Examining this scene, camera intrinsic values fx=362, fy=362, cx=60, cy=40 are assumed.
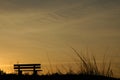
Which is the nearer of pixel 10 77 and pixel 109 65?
pixel 109 65

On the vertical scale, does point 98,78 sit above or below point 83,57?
below

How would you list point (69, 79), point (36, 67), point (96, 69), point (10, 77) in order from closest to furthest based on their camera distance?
point (96, 69)
point (69, 79)
point (10, 77)
point (36, 67)

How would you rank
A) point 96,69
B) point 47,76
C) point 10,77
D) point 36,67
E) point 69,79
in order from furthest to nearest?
point 36,67, point 10,77, point 47,76, point 69,79, point 96,69

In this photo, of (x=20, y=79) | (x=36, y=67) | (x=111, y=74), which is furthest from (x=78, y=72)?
(x=36, y=67)

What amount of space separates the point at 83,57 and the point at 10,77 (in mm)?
3531

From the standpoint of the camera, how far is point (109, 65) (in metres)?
11.4

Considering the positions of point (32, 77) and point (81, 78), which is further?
point (32, 77)

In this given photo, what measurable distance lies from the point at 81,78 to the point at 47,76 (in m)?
A: 1.53

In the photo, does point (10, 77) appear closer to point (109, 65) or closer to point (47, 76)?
point (47, 76)

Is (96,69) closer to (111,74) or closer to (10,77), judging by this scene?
(111,74)

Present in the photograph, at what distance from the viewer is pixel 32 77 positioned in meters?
13.2

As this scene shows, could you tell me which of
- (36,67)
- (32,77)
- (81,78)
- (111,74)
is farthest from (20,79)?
(36,67)

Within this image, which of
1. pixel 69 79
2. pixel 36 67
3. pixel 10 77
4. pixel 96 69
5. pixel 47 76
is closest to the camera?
pixel 96 69

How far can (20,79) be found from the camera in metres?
13.0
